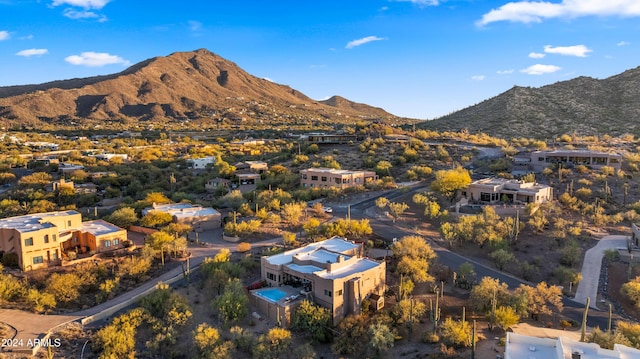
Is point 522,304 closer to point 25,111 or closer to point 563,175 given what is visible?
point 563,175

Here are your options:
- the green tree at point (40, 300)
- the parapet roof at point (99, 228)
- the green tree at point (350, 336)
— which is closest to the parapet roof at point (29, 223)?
the parapet roof at point (99, 228)

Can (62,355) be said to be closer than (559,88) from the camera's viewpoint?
Yes

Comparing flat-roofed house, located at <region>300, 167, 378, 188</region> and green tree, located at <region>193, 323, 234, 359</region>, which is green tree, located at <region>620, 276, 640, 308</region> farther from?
flat-roofed house, located at <region>300, 167, 378, 188</region>

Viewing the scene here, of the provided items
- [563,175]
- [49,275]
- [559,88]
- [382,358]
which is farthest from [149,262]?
[559,88]

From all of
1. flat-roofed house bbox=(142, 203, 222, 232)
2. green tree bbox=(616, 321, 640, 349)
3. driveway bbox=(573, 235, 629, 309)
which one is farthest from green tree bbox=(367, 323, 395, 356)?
flat-roofed house bbox=(142, 203, 222, 232)

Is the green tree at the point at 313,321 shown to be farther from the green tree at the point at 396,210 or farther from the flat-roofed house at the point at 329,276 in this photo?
the green tree at the point at 396,210
